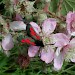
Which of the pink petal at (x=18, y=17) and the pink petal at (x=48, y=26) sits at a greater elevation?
the pink petal at (x=18, y=17)

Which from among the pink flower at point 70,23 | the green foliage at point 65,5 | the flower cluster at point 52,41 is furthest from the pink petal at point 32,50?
the green foliage at point 65,5

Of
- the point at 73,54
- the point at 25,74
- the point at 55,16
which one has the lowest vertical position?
the point at 25,74

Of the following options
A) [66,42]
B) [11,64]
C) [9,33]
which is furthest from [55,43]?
[11,64]

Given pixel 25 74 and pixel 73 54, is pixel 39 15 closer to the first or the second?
pixel 73 54

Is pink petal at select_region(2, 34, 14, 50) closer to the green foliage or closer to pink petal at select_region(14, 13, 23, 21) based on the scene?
pink petal at select_region(14, 13, 23, 21)

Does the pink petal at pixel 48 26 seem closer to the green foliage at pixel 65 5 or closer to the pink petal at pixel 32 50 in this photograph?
the pink petal at pixel 32 50

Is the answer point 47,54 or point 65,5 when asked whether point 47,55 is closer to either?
point 47,54

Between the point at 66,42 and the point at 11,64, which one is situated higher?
the point at 66,42
